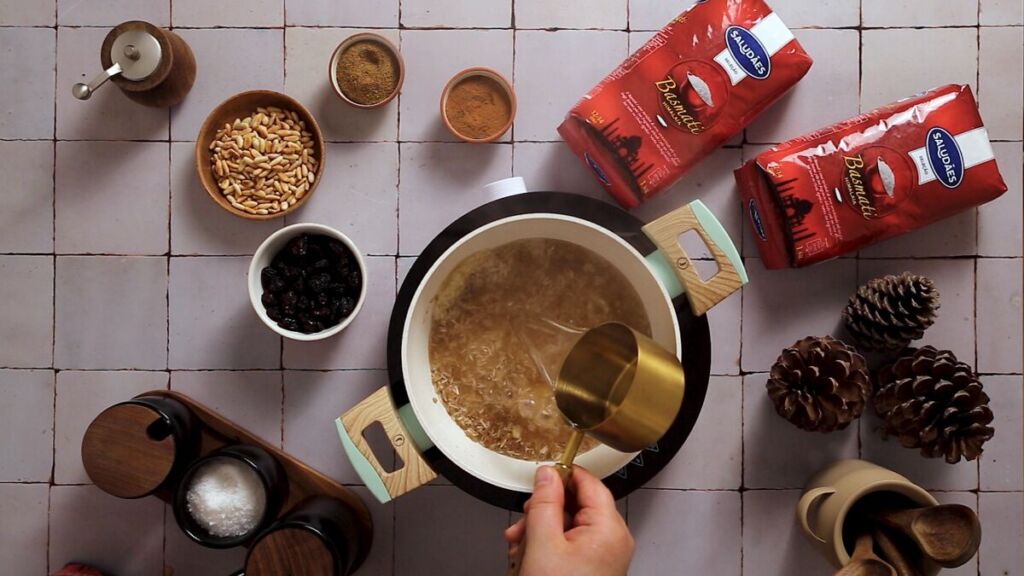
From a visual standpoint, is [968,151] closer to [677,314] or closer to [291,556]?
[677,314]

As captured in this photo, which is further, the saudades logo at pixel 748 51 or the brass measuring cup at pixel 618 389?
the saudades logo at pixel 748 51

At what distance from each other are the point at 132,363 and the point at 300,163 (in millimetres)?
424

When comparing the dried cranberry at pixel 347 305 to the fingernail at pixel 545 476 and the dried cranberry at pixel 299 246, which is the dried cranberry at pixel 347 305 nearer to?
the dried cranberry at pixel 299 246

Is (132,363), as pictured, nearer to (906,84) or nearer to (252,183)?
(252,183)

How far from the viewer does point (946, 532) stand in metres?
0.95

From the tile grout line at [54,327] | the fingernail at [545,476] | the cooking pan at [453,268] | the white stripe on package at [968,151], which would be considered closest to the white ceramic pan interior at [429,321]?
the cooking pan at [453,268]

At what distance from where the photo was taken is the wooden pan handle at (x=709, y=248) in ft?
3.07

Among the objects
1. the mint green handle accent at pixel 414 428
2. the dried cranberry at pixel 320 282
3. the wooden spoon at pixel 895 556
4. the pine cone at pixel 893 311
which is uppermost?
the pine cone at pixel 893 311

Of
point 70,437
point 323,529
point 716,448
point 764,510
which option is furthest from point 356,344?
point 764,510

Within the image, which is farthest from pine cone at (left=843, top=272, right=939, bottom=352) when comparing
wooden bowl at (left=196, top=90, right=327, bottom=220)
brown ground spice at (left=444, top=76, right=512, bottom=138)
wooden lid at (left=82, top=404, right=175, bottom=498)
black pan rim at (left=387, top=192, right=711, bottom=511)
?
wooden lid at (left=82, top=404, right=175, bottom=498)

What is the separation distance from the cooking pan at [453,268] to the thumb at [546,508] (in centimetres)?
11

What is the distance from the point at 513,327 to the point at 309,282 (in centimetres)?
30

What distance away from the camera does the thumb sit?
813 mm

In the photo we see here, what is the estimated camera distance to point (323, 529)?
3.22 feet
